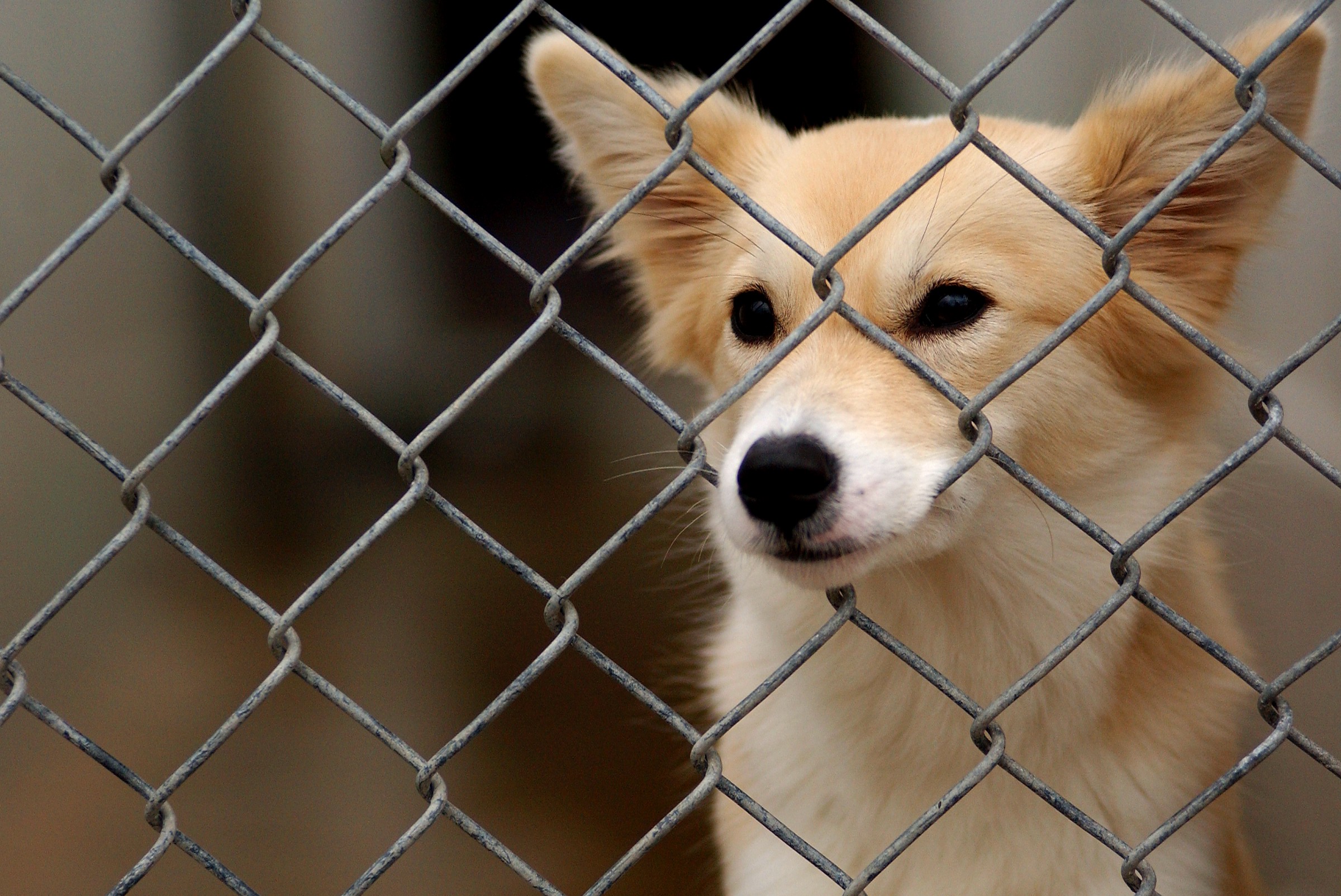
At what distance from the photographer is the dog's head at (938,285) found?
1.42 meters

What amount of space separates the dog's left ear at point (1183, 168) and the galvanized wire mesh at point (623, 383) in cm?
49

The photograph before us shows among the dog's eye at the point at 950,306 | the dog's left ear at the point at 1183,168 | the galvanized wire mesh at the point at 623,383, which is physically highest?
the dog's left ear at the point at 1183,168

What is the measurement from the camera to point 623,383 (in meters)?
1.12

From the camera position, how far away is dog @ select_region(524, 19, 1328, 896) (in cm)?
164

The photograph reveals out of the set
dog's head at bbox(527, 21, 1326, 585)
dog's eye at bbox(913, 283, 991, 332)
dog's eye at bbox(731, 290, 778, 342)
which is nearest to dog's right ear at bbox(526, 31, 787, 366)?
dog's head at bbox(527, 21, 1326, 585)

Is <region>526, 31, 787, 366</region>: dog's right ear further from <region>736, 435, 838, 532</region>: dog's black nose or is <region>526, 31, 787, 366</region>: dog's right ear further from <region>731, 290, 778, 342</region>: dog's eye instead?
<region>736, 435, 838, 532</region>: dog's black nose

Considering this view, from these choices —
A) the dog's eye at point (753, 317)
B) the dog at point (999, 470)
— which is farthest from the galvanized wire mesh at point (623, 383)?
the dog's eye at point (753, 317)

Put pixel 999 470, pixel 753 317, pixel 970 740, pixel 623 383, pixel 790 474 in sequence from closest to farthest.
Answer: pixel 623 383 → pixel 790 474 → pixel 999 470 → pixel 970 740 → pixel 753 317

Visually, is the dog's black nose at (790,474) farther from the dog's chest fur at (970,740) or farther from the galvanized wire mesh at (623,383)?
the dog's chest fur at (970,740)

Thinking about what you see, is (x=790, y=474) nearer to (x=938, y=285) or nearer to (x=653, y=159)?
(x=938, y=285)

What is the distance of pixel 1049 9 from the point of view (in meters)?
1.08

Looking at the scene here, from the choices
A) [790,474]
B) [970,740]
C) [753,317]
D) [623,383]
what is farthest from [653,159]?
[970,740]

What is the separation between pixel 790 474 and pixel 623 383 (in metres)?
0.33

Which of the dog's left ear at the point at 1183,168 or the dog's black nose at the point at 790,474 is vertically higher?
the dog's left ear at the point at 1183,168
